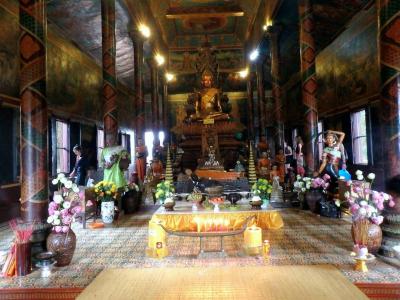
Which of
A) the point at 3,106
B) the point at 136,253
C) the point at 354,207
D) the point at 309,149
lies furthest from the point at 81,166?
the point at 354,207

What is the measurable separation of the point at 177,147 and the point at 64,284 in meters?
9.21

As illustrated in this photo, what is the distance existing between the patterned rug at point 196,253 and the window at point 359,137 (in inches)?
226

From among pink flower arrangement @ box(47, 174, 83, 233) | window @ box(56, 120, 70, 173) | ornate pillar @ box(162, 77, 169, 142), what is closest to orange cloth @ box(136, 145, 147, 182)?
window @ box(56, 120, 70, 173)

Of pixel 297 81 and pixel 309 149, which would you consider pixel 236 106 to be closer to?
pixel 297 81

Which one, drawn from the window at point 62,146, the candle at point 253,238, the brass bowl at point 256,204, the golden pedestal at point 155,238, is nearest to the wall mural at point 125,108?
the window at point 62,146

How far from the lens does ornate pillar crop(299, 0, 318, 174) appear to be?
26.3 ft

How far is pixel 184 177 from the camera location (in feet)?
29.8

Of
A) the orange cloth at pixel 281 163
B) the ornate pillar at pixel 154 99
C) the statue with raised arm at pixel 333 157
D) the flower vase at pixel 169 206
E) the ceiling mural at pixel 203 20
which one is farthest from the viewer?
the ornate pillar at pixel 154 99

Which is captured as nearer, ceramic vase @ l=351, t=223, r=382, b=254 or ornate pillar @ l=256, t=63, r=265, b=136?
ceramic vase @ l=351, t=223, r=382, b=254

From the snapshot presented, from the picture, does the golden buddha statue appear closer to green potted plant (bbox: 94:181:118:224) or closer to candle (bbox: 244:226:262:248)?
green potted plant (bbox: 94:181:118:224)

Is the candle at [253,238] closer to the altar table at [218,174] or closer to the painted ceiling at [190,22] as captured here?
the altar table at [218,174]

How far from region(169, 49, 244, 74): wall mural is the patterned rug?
15888mm

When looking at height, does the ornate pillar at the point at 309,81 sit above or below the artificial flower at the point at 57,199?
above

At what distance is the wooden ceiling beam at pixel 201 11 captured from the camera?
1504 centimetres
